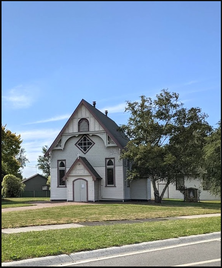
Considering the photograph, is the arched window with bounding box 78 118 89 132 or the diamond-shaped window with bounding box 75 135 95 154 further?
the diamond-shaped window with bounding box 75 135 95 154

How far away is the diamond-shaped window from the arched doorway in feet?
11.2

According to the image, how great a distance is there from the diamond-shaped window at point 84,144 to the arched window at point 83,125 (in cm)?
83

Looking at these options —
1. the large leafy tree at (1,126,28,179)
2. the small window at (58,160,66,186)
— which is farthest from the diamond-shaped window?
the large leafy tree at (1,126,28,179)

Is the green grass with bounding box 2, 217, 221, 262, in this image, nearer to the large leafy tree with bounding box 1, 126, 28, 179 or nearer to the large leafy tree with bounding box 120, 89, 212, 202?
the large leafy tree with bounding box 1, 126, 28, 179

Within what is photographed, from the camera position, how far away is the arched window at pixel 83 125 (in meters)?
33.4

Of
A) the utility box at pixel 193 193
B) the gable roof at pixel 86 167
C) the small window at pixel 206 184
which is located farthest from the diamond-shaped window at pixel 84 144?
the small window at pixel 206 184

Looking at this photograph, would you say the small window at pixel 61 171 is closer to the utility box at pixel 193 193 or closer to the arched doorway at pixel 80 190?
the arched doorway at pixel 80 190

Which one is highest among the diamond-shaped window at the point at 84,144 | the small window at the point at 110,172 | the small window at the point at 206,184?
the diamond-shaped window at the point at 84,144

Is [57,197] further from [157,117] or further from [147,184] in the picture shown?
[157,117]

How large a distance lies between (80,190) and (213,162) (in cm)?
3052

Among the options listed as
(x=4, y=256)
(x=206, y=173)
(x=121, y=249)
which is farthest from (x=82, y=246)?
(x=206, y=173)

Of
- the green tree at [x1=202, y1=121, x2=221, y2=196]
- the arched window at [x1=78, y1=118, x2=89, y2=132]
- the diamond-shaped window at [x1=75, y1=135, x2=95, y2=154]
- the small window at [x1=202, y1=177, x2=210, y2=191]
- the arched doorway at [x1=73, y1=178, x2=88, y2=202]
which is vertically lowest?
the arched doorway at [x1=73, y1=178, x2=88, y2=202]

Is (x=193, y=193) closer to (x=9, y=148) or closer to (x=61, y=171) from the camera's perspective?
(x=9, y=148)

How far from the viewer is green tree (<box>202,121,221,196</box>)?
7.77 feet
